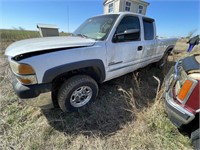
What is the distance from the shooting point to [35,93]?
179cm

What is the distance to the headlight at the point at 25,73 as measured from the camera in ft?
5.40

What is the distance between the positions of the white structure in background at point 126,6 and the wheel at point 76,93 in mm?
19187

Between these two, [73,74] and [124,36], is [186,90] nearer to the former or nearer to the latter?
[124,36]

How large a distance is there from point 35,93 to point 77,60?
79 cm

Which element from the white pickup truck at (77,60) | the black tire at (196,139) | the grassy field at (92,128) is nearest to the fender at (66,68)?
the white pickup truck at (77,60)


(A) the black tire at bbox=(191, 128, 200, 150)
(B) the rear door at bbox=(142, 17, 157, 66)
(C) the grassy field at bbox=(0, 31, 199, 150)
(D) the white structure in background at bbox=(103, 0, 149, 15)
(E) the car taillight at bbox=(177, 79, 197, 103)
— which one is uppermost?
(D) the white structure in background at bbox=(103, 0, 149, 15)

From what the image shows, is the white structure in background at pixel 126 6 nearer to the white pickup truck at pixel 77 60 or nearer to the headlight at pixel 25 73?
the white pickup truck at pixel 77 60

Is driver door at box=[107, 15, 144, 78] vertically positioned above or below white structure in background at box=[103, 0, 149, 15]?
below

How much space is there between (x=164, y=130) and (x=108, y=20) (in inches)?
92.4

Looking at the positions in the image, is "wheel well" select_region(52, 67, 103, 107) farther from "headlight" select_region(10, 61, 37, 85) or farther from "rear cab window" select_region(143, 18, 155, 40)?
"rear cab window" select_region(143, 18, 155, 40)

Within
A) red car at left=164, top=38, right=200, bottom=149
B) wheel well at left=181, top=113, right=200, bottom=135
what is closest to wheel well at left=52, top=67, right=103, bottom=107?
red car at left=164, top=38, right=200, bottom=149

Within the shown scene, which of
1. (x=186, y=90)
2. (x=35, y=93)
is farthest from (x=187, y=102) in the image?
(x=35, y=93)

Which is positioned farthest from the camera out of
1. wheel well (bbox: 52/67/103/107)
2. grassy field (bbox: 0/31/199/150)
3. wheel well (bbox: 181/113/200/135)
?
wheel well (bbox: 52/67/103/107)

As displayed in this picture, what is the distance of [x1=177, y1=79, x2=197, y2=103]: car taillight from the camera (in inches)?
56.4
